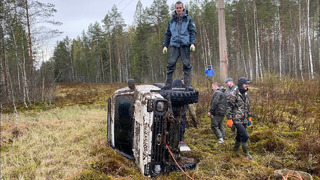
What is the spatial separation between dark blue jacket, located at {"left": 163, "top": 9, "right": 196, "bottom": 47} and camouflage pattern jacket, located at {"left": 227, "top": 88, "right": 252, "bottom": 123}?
1427mm

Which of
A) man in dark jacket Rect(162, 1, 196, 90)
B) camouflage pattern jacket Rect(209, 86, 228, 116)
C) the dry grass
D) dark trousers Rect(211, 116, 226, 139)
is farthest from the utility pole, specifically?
the dry grass

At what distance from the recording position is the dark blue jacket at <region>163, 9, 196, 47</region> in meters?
3.68

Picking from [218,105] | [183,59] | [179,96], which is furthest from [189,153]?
[183,59]

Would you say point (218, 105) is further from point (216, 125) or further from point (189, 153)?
point (189, 153)

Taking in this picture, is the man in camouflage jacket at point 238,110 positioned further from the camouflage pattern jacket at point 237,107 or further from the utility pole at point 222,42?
the utility pole at point 222,42

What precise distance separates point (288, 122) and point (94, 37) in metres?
43.0

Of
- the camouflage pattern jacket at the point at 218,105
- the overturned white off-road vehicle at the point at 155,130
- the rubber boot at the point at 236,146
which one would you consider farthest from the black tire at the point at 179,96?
the camouflage pattern jacket at the point at 218,105

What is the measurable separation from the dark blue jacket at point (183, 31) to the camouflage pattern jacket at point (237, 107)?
4.68 feet

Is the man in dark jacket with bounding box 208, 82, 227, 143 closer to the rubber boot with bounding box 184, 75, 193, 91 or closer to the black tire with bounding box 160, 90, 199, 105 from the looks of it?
the rubber boot with bounding box 184, 75, 193, 91

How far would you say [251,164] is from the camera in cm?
328

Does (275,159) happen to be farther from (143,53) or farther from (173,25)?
(143,53)

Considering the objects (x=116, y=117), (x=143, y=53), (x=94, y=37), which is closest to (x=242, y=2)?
(x=143, y=53)

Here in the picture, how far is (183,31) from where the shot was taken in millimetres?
3672

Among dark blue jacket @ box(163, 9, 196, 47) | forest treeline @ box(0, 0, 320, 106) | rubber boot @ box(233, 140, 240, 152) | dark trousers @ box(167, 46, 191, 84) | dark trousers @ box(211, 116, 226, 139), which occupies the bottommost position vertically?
rubber boot @ box(233, 140, 240, 152)
